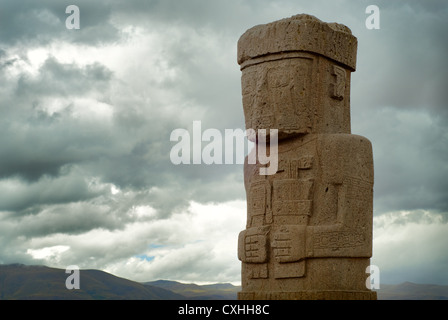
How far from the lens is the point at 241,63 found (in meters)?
12.4

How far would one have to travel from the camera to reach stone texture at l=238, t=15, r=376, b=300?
36.2 ft

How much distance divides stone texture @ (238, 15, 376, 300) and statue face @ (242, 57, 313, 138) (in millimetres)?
18

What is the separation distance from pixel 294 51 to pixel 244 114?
1551 millimetres

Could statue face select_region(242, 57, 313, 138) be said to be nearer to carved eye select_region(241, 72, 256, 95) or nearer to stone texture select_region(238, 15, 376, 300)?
stone texture select_region(238, 15, 376, 300)

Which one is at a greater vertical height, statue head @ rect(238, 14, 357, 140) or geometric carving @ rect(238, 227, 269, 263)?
statue head @ rect(238, 14, 357, 140)

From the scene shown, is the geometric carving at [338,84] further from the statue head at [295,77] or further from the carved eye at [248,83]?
the carved eye at [248,83]

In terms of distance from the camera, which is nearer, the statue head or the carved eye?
the statue head

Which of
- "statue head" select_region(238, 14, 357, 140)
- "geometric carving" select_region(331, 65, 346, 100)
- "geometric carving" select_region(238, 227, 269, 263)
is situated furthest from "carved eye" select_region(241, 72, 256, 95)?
"geometric carving" select_region(238, 227, 269, 263)

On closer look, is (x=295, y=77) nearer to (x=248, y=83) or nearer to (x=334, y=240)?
(x=248, y=83)

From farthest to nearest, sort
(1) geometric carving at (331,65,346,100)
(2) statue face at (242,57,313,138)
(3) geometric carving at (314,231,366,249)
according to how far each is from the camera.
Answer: (1) geometric carving at (331,65,346,100)
(2) statue face at (242,57,313,138)
(3) geometric carving at (314,231,366,249)

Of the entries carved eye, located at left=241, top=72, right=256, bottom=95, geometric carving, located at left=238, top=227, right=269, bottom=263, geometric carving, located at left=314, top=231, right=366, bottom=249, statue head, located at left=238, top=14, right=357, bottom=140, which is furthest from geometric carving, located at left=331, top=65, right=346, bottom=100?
geometric carving, located at left=238, top=227, right=269, bottom=263

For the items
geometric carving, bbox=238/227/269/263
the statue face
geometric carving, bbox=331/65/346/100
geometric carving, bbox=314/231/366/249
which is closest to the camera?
geometric carving, bbox=314/231/366/249
